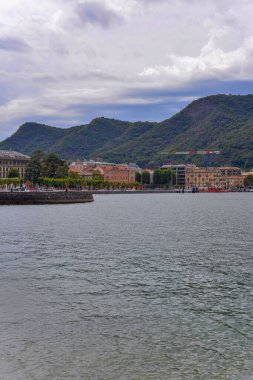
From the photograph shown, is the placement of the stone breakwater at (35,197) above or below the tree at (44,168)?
below

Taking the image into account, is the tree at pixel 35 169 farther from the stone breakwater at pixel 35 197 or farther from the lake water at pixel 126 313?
the lake water at pixel 126 313

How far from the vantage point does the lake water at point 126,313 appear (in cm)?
1443

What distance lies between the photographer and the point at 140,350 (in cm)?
1559

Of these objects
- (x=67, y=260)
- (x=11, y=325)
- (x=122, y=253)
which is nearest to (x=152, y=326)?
(x=11, y=325)

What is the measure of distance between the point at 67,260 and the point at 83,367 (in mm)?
18337

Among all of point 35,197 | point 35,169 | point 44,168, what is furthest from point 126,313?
point 35,169

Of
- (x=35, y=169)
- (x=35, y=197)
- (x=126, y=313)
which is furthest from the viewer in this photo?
(x=35, y=169)

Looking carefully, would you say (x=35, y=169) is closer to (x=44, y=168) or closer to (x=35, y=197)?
(x=44, y=168)

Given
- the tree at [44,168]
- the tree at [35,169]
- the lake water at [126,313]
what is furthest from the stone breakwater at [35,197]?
the lake water at [126,313]

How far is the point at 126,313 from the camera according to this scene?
1961 cm

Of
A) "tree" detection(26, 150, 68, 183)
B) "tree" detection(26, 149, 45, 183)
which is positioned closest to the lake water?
"tree" detection(26, 150, 68, 183)

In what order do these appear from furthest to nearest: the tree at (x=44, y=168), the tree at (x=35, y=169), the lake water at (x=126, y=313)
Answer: the tree at (x=35, y=169) → the tree at (x=44, y=168) → the lake water at (x=126, y=313)

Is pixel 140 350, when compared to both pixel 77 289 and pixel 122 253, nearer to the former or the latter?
pixel 77 289

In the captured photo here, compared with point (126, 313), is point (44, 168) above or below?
above
